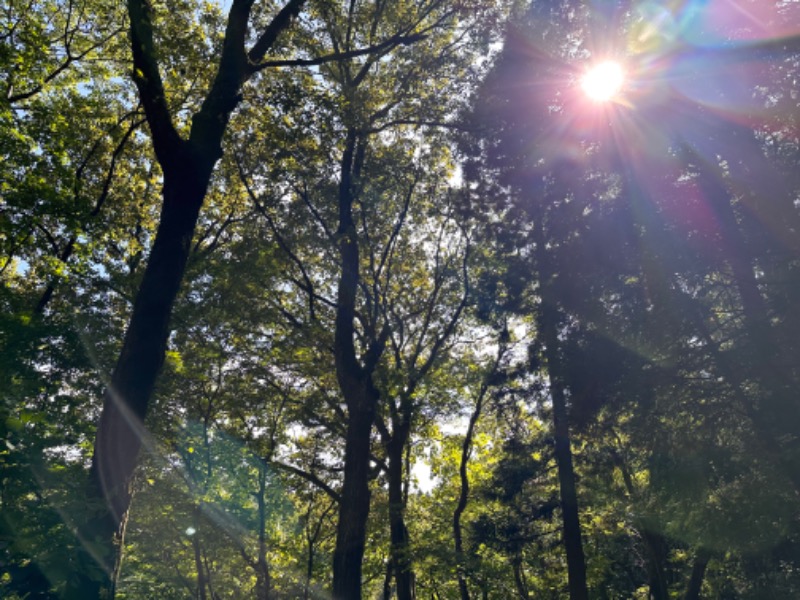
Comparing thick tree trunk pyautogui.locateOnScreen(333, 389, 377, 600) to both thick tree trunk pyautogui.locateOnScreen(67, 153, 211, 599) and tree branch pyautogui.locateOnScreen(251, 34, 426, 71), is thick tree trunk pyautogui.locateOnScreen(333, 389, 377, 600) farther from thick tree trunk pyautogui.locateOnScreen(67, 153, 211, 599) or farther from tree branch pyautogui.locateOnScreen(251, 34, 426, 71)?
tree branch pyautogui.locateOnScreen(251, 34, 426, 71)

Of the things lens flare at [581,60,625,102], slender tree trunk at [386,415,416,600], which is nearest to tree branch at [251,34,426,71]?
lens flare at [581,60,625,102]

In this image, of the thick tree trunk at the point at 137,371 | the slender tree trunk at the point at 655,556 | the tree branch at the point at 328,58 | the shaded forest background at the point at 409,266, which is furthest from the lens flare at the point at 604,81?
the slender tree trunk at the point at 655,556

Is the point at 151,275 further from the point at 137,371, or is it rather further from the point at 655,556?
the point at 655,556

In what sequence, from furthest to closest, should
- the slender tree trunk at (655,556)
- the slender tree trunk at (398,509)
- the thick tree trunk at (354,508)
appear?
the slender tree trunk at (655,556) → the slender tree trunk at (398,509) → the thick tree trunk at (354,508)

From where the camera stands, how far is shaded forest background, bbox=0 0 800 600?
277 inches

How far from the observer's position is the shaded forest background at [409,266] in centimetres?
703

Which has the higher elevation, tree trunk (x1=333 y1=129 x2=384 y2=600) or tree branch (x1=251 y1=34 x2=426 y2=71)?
tree branch (x1=251 y1=34 x2=426 y2=71)

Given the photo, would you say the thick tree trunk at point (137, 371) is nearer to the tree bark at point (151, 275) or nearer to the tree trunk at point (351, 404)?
the tree bark at point (151, 275)

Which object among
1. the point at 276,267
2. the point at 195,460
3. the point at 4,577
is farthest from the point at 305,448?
the point at 4,577

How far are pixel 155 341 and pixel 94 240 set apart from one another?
5.00 m

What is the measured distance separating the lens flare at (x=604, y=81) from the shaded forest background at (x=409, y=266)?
0.26 m

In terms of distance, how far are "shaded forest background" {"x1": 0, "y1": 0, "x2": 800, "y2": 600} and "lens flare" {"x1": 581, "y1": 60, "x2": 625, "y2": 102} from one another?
26cm

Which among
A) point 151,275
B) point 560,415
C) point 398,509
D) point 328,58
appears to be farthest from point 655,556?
point 151,275

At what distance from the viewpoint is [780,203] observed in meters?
8.86
